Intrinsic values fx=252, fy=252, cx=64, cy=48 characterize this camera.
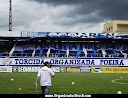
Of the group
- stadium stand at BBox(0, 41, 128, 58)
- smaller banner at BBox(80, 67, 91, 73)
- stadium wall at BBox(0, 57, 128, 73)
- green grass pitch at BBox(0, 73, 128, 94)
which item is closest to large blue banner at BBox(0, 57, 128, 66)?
stadium wall at BBox(0, 57, 128, 73)

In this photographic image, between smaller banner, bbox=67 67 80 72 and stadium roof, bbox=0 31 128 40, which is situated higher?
stadium roof, bbox=0 31 128 40

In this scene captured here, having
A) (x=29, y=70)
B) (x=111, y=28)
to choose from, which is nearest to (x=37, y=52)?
(x=29, y=70)

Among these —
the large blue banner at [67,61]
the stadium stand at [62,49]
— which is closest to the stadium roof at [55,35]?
the stadium stand at [62,49]

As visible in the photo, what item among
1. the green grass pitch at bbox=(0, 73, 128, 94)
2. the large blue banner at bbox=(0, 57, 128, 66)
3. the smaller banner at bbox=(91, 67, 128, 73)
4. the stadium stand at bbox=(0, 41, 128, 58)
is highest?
the stadium stand at bbox=(0, 41, 128, 58)

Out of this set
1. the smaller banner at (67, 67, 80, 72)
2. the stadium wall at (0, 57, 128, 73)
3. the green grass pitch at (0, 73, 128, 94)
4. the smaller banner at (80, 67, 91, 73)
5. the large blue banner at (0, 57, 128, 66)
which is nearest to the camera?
the green grass pitch at (0, 73, 128, 94)

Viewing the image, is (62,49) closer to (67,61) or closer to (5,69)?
(67,61)

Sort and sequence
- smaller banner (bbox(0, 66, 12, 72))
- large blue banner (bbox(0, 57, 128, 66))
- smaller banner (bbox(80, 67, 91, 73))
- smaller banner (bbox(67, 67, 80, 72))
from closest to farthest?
smaller banner (bbox(0, 66, 12, 72)), smaller banner (bbox(80, 67, 91, 73)), smaller banner (bbox(67, 67, 80, 72)), large blue banner (bbox(0, 57, 128, 66))

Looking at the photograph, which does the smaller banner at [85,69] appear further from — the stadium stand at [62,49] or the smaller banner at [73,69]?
the stadium stand at [62,49]

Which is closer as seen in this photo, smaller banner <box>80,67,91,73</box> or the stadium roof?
smaller banner <box>80,67,91,73</box>

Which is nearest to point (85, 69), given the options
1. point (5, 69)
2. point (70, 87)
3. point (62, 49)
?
point (62, 49)

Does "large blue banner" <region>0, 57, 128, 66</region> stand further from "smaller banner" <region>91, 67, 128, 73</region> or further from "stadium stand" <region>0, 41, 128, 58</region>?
"stadium stand" <region>0, 41, 128, 58</region>

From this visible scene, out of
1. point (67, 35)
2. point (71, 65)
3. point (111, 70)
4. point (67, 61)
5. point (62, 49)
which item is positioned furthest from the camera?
point (62, 49)

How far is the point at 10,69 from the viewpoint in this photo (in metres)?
46.1

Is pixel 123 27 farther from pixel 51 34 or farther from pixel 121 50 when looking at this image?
pixel 51 34
